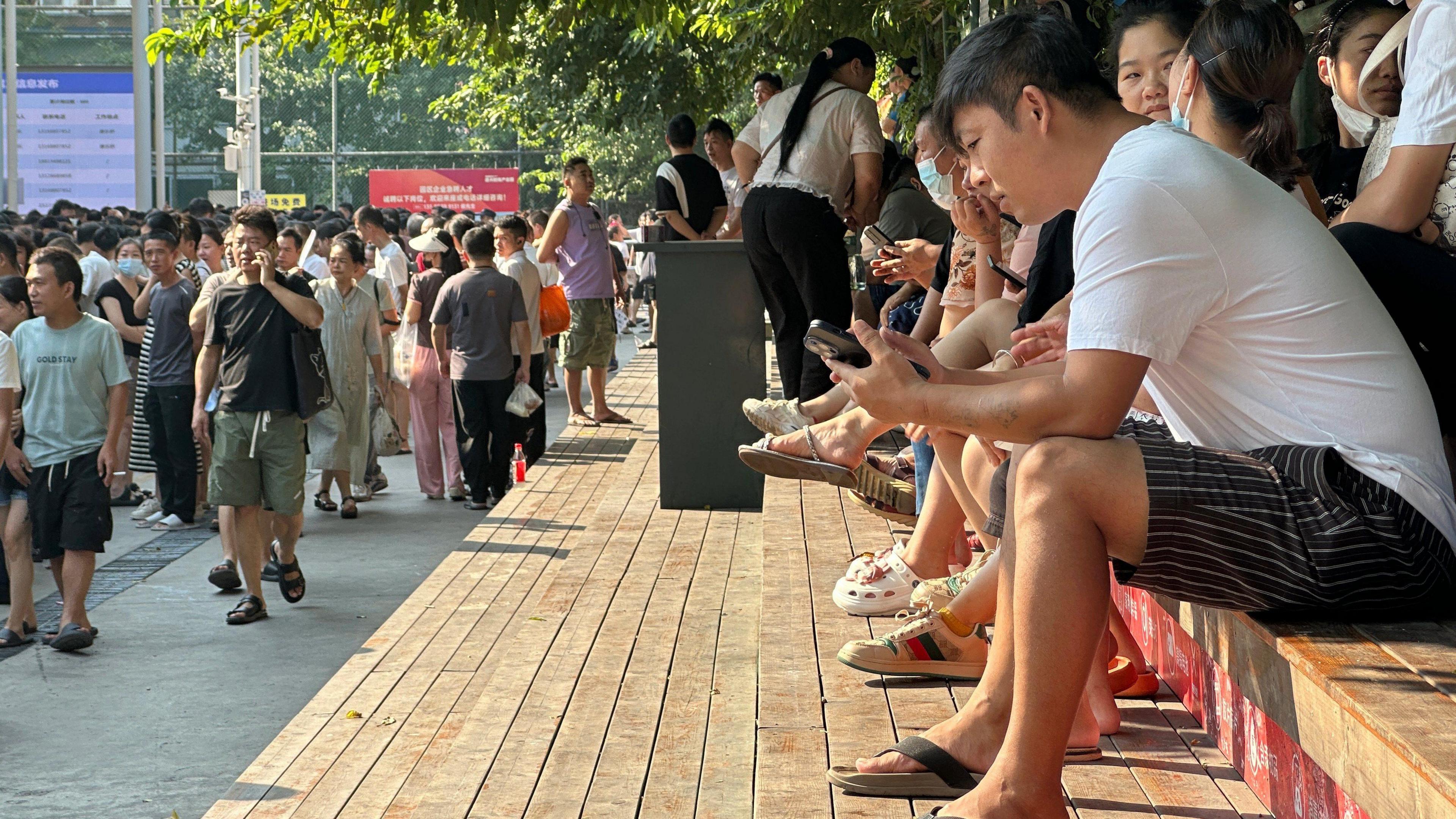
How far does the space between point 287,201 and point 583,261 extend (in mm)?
27467

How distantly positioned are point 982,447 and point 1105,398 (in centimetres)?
119

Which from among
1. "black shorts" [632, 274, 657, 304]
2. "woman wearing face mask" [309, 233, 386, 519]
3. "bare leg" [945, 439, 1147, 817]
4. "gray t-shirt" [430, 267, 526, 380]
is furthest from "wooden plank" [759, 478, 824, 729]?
"black shorts" [632, 274, 657, 304]

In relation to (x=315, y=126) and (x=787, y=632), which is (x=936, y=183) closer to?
(x=787, y=632)

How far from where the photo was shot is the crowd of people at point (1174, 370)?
2320mm

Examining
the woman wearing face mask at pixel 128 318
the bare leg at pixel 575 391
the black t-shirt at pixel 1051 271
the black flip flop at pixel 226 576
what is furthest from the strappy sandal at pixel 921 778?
the bare leg at pixel 575 391

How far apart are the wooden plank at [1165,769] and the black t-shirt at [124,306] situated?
8704 mm

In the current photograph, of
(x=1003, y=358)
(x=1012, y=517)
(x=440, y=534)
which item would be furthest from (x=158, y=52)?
(x=1012, y=517)

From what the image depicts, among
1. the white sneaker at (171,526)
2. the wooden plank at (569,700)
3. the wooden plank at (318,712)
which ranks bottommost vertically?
the white sneaker at (171,526)

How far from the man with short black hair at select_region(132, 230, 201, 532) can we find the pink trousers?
171cm

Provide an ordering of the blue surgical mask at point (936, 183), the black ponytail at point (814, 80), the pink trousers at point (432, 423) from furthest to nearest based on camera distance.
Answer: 1. the pink trousers at point (432, 423)
2. the black ponytail at point (814, 80)
3. the blue surgical mask at point (936, 183)

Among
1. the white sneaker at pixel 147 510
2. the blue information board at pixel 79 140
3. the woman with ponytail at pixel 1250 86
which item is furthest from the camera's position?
the blue information board at pixel 79 140

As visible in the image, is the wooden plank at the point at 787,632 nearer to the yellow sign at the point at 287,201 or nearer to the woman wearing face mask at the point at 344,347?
the woman wearing face mask at the point at 344,347

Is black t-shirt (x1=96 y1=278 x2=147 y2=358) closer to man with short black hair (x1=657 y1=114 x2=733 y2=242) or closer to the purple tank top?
the purple tank top

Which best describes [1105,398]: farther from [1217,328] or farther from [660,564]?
[660,564]
